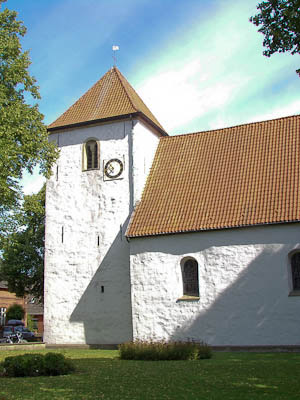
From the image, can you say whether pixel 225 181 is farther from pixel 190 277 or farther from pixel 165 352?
pixel 165 352

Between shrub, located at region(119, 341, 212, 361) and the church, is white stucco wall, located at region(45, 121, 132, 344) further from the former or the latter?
shrub, located at region(119, 341, 212, 361)

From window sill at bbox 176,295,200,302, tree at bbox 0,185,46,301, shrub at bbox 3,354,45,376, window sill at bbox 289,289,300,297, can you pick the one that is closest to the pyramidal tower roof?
tree at bbox 0,185,46,301

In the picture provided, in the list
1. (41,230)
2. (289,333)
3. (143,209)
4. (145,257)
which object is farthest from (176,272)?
(41,230)

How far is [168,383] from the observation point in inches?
372

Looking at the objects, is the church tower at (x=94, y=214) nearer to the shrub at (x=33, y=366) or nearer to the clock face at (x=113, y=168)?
the clock face at (x=113, y=168)

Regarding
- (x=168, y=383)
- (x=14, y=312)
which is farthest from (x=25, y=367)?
(x=14, y=312)

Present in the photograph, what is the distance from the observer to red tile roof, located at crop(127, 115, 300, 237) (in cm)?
1806

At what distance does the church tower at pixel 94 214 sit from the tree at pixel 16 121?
2794 millimetres

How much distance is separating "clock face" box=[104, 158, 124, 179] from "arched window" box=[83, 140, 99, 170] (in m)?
0.64

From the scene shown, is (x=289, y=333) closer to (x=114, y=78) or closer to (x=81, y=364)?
(x=81, y=364)

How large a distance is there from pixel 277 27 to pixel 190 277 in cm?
1138

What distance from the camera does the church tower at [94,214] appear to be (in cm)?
2080

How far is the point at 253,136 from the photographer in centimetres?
2117

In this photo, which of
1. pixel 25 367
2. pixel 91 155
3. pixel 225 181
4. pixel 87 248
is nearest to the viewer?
pixel 25 367
